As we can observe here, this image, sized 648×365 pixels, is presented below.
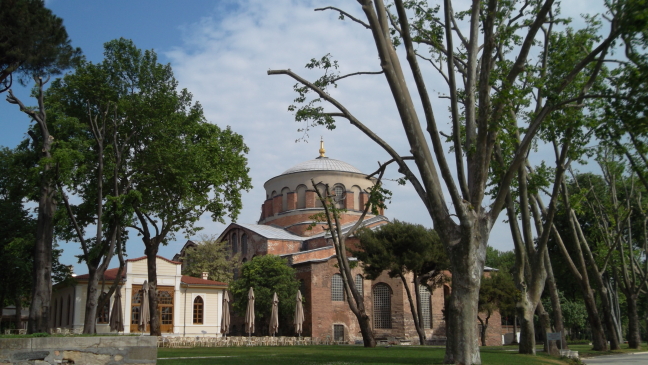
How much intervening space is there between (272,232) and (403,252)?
54.2ft

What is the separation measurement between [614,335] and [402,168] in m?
15.5

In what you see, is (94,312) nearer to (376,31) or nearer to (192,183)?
(192,183)

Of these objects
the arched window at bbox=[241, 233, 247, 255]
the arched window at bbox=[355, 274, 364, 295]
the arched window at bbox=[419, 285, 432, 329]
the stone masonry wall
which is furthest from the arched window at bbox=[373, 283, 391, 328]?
the stone masonry wall

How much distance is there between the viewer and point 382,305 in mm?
39312

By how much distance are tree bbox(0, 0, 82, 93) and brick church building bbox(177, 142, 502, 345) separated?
1748 centimetres

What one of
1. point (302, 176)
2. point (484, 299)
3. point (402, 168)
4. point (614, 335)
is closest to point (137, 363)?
point (402, 168)

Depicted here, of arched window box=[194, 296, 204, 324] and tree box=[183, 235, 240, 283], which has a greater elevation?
tree box=[183, 235, 240, 283]

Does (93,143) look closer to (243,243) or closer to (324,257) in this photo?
(324,257)

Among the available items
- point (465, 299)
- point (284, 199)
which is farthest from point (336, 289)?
point (465, 299)

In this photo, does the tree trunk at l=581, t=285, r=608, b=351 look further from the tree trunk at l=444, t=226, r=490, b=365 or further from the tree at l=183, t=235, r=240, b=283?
the tree at l=183, t=235, r=240, b=283

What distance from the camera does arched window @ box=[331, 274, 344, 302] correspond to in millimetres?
38000

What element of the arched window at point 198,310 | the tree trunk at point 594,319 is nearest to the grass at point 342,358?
the tree trunk at point 594,319

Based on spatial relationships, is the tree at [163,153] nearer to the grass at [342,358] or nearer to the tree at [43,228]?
the tree at [43,228]

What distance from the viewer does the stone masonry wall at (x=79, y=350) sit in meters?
10.0
